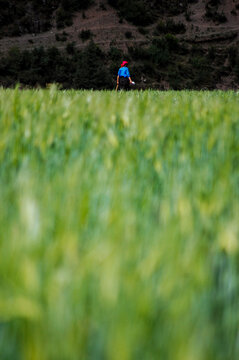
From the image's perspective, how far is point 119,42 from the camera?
54.1m

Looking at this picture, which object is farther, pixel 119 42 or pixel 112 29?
pixel 112 29

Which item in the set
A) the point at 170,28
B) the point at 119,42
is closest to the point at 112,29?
the point at 119,42

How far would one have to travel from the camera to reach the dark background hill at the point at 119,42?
39906 mm

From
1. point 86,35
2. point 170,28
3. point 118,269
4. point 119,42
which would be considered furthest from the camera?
point 170,28

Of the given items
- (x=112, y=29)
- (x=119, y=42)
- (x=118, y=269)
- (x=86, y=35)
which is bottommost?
(x=118, y=269)

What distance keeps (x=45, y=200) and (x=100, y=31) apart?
6168 cm

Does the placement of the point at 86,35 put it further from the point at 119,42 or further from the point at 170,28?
the point at 170,28

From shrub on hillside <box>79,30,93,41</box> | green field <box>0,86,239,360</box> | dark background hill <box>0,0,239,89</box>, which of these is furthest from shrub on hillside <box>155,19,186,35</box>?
green field <box>0,86,239,360</box>

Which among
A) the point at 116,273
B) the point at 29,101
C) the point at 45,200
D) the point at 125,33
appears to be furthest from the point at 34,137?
the point at 125,33

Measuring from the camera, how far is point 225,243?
3.19ft

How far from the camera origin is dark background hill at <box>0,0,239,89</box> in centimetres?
3991

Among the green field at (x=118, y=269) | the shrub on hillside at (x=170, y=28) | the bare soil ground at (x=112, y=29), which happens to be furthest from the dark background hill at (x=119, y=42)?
the green field at (x=118, y=269)

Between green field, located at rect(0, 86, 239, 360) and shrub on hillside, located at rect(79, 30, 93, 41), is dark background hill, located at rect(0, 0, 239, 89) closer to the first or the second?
shrub on hillside, located at rect(79, 30, 93, 41)

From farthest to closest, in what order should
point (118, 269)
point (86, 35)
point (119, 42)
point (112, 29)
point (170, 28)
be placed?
1. point (112, 29)
2. point (170, 28)
3. point (86, 35)
4. point (119, 42)
5. point (118, 269)
